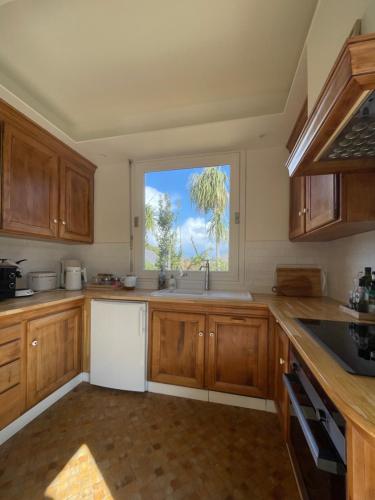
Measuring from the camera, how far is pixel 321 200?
1353 millimetres

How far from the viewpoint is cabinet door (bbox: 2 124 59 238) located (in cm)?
165

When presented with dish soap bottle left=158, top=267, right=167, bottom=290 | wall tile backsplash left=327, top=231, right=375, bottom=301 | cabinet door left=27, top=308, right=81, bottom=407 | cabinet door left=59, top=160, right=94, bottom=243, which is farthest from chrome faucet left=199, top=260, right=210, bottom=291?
cabinet door left=59, top=160, right=94, bottom=243

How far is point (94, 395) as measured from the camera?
6.29ft

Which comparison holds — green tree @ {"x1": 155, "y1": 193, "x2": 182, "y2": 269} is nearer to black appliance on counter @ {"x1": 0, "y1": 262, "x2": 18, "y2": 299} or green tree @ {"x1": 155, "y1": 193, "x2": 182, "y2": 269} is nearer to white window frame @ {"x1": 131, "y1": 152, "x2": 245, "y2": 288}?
white window frame @ {"x1": 131, "y1": 152, "x2": 245, "y2": 288}

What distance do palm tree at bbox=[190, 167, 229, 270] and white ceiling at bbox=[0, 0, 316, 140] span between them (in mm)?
631

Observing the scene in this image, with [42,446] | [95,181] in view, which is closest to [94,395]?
[42,446]

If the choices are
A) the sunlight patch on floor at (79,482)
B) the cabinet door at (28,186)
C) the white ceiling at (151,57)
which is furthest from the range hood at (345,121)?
the cabinet door at (28,186)

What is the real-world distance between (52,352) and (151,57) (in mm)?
2301

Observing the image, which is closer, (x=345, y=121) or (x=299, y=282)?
(x=345, y=121)

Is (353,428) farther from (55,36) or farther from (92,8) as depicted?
(55,36)

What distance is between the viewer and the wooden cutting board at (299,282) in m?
2.03

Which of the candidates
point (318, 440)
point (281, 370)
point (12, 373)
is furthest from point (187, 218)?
point (318, 440)

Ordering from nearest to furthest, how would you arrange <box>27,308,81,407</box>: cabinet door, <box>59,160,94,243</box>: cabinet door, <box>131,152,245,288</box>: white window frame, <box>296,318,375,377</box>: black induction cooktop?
1. <box>296,318,375,377</box>: black induction cooktop
2. <box>27,308,81,407</box>: cabinet door
3. <box>59,160,94,243</box>: cabinet door
4. <box>131,152,245,288</box>: white window frame

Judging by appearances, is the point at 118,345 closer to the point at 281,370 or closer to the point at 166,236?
the point at 166,236
